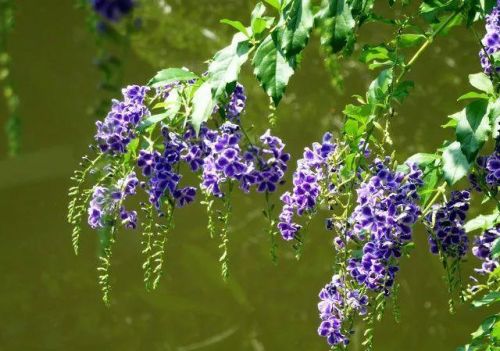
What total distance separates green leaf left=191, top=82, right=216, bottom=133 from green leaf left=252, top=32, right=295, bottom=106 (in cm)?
8

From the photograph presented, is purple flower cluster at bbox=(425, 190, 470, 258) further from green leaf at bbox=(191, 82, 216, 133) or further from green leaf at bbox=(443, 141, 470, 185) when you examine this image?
green leaf at bbox=(191, 82, 216, 133)

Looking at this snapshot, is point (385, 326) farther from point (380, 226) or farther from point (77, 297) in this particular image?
point (380, 226)

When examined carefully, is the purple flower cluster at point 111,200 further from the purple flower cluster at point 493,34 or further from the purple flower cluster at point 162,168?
the purple flower cluster at point 493,34

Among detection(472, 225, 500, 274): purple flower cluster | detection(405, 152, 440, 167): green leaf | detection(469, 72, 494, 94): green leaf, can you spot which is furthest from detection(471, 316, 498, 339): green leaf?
detection(469, 72, 494, 94): green leaf

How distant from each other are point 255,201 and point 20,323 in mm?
1080

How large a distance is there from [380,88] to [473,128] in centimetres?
21

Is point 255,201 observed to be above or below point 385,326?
above

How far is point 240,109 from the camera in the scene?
1.38 m

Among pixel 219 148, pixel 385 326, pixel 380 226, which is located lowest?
pixel 380 226

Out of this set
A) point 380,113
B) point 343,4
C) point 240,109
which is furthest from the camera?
point 380,113

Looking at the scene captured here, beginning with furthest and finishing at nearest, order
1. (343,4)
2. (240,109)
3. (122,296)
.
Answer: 1. (122,296)
2. (240,109)
3. (343,4)

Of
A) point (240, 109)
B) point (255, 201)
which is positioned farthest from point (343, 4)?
point (255, 201)

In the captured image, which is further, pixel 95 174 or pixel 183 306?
pixel 183 306

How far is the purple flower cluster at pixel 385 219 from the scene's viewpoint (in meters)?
1.39
